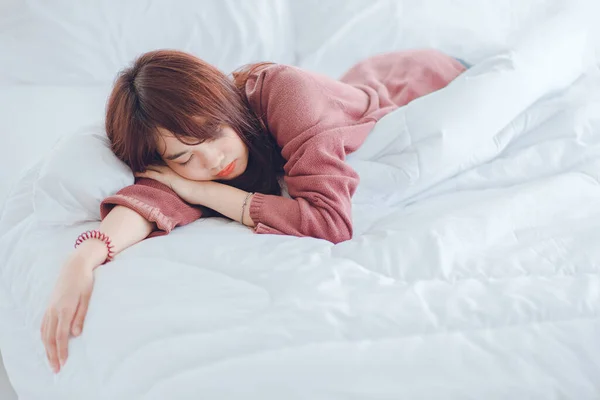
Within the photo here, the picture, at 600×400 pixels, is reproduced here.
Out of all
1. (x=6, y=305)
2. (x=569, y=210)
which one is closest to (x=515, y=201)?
(x=569, y=210)

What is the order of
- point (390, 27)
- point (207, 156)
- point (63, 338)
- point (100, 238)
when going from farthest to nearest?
point (390, 27) < point (207, 156) < point (100, 238) < point (63, 338)

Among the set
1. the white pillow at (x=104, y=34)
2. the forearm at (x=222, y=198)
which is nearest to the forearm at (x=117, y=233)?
the forearm at (x=222, y=198)

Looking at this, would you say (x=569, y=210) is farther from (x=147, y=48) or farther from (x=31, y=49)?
(x=31, y=49)

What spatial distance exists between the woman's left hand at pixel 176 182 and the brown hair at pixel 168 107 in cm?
2

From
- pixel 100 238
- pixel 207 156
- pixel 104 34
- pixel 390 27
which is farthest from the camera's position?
pixel 390 27

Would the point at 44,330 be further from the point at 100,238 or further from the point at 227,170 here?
the point at 227,170

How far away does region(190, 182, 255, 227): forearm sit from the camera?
38.7 inches

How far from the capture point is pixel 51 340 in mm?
746

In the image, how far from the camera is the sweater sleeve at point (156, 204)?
0.92 meters

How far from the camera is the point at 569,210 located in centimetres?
92

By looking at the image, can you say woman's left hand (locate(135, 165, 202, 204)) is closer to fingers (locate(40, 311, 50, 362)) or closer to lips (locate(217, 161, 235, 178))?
lips (locate(217, 161, 235, 178))

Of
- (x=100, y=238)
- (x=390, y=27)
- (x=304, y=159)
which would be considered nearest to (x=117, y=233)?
(x=100, y=238)

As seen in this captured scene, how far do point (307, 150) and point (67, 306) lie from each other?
0.45 meters

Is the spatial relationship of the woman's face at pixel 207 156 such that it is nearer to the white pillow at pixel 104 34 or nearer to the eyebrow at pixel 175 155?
the eyebrow at pixel 175 155
